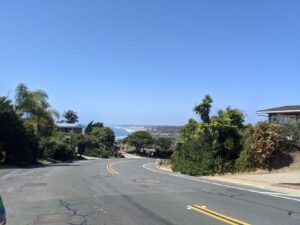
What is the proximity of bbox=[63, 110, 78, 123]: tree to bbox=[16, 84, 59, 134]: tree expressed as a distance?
326 ft

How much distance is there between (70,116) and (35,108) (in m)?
106

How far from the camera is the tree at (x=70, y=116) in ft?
560

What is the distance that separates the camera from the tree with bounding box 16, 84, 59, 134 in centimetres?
6462

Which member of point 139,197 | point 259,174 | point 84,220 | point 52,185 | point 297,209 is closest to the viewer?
point 84,220

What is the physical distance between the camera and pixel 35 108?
218 ft

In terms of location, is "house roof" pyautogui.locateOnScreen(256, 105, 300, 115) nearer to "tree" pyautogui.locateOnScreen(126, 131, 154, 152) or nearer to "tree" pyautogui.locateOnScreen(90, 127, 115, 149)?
"tree" pyautogui.locateOnScreen(90, 127, 115, 149)

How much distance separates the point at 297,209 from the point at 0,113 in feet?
118

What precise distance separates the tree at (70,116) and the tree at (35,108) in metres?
99.2

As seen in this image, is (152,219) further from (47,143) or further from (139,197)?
(47,143)

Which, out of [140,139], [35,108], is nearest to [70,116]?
[140,139]

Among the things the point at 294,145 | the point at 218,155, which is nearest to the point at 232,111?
the point at 218,155

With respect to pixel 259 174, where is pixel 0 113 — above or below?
above

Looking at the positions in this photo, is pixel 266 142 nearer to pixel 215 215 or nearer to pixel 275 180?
pixel 275 180

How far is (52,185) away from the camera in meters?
21.2
